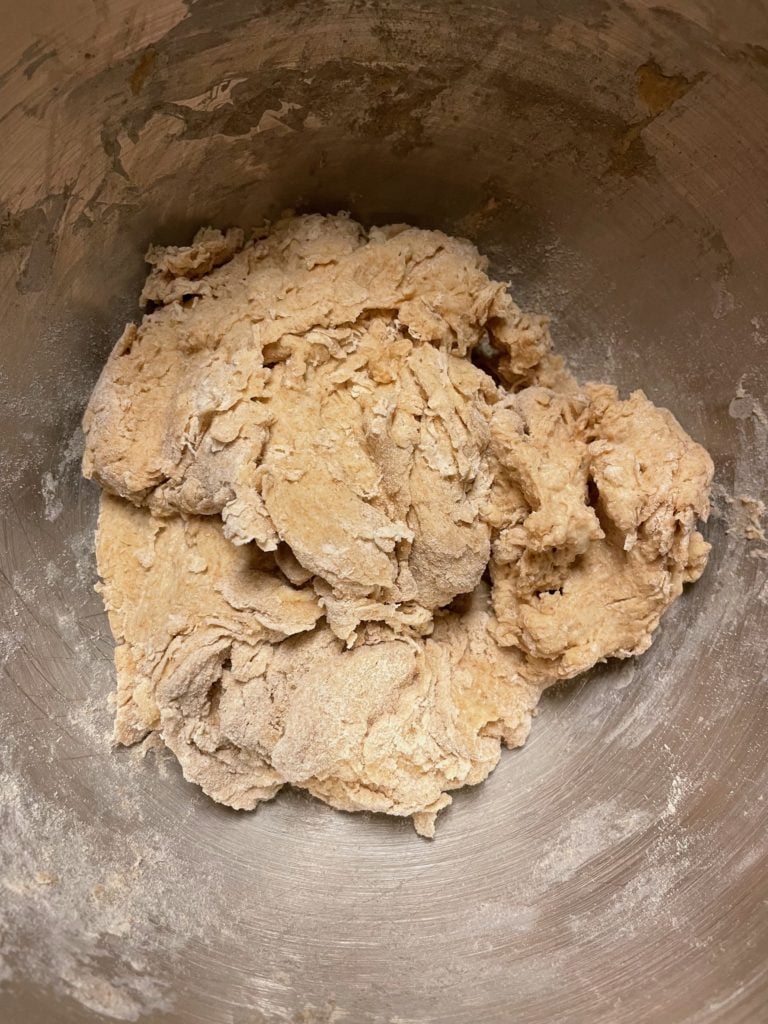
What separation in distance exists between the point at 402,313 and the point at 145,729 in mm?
1368

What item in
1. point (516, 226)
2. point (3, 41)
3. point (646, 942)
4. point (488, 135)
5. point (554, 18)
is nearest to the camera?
point (3, 41)

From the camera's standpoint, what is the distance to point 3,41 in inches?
61.7

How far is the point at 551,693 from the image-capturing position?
2.21 meters

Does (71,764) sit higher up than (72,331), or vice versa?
(72,331)

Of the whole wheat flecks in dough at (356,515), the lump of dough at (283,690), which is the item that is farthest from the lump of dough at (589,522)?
the lump of dough at (283,690)

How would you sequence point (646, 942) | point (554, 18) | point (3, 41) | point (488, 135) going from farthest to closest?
point (488, 135) < point (646, 942) < point (554, 18) < point (3, 41)

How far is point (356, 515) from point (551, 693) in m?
0.89

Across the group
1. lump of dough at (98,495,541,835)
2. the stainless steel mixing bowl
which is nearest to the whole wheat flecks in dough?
lump of dough at (98,495,541,835)

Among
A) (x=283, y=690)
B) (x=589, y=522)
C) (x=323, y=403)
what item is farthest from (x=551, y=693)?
(x=323, y=403)

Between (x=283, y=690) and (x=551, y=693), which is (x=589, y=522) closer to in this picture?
(x=551, y=693)

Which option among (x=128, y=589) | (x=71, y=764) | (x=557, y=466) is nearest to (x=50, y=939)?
(x=71, y=764)

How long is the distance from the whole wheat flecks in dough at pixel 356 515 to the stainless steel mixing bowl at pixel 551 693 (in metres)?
0.15

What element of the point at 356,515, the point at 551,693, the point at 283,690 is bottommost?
the point at 283,690

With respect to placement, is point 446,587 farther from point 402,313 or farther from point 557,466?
point 402,313
